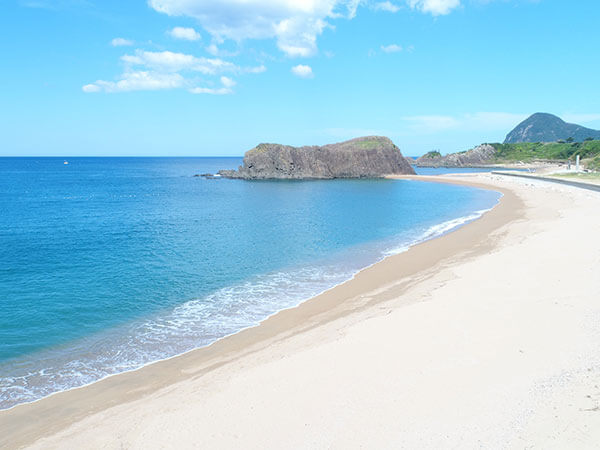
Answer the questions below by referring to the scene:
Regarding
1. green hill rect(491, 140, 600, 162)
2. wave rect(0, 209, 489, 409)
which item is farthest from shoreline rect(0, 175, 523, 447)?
green hill rect(491, 140, 600, 162)

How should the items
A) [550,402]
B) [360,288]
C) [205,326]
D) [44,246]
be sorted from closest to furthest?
[550,402] < [205,326] < [360,288] < [44,246]

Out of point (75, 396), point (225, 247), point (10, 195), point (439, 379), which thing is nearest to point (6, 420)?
point (75, 396)

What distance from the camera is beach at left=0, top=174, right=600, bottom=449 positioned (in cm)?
727

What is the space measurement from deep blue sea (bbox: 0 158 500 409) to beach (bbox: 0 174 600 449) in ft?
5.26

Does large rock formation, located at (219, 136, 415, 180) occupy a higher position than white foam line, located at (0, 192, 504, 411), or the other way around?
large rock formation, located at (219, 136, 415, 180)

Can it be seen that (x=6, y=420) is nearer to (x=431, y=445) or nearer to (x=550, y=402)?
(x=431, y=445)

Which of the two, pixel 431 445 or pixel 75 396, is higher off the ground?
pixel 431 445

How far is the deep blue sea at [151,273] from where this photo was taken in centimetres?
1261

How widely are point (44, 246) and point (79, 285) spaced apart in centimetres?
1071

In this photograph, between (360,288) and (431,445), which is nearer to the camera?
(431,445)

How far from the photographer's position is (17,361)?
12.0m

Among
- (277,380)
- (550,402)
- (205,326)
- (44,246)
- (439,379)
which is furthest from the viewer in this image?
(44,246)

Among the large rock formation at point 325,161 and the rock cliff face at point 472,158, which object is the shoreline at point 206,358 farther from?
the rock cliff face at point 472,158

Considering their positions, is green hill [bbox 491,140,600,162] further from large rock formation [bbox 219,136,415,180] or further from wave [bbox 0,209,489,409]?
wave [bbox 0,209,489,409]
